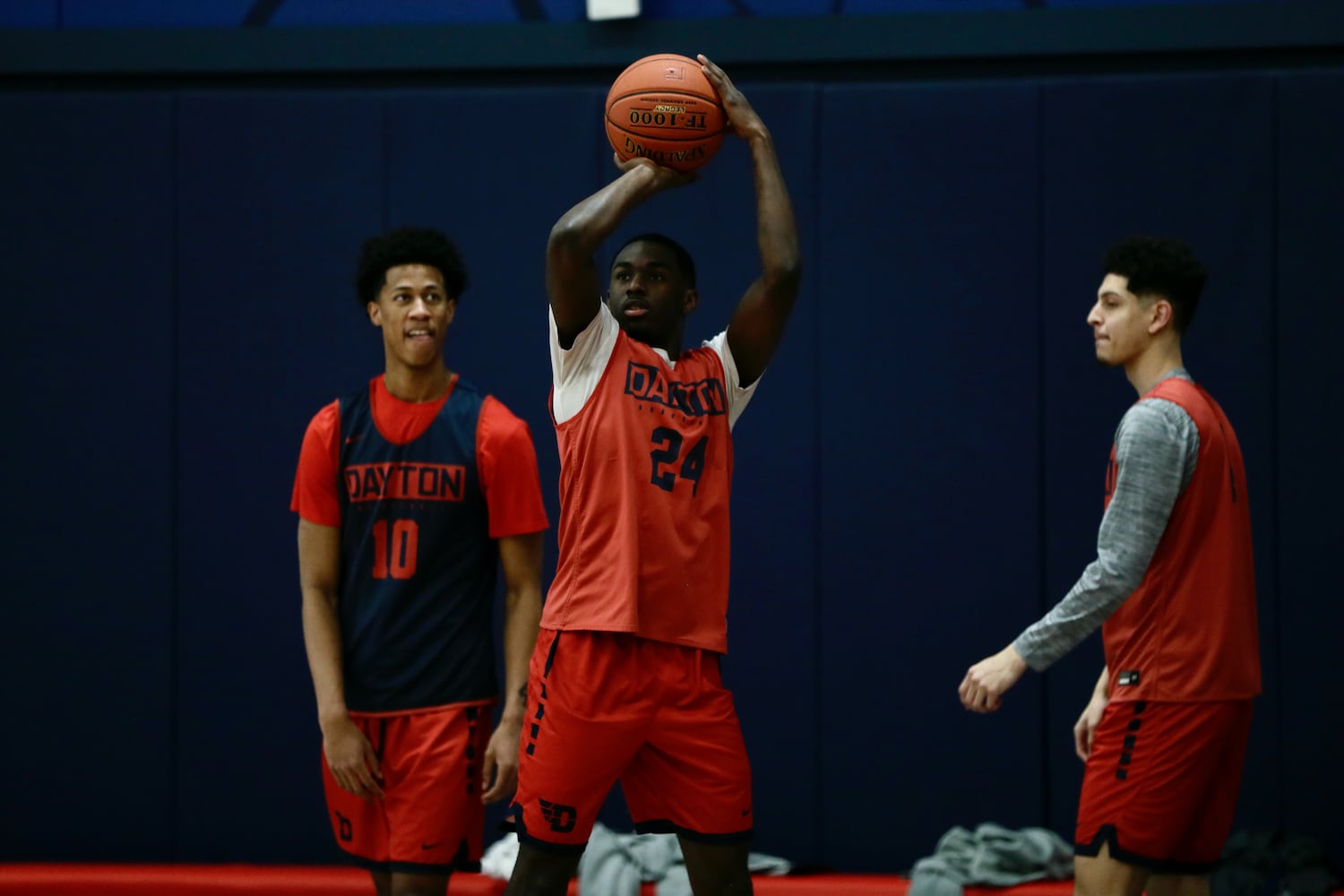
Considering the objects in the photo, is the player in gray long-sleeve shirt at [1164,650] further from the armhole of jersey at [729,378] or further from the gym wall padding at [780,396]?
the gym wall padding at [780,396]

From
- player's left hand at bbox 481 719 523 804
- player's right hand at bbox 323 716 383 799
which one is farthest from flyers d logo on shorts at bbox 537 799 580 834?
player's right hand at bbox 323 716 383 799

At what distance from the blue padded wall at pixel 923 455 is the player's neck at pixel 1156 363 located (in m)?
1.30

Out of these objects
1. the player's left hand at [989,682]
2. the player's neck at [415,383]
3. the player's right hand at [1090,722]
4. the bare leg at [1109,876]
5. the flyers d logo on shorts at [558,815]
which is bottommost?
the bare leg at [1109,876]

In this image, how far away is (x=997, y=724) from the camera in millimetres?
4691

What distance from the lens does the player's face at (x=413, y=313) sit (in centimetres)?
346

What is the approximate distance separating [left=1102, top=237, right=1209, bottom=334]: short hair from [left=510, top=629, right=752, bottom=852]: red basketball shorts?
4.56ft

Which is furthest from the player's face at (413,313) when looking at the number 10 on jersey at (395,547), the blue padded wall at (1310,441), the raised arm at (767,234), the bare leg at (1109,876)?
the blue padded wall at (1310,441)

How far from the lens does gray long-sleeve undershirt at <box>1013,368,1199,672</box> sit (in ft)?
10.2

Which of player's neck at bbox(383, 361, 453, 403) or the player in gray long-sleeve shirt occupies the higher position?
player's neck at bbox(383, 361, 453, 403)

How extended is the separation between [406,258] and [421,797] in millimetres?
1317

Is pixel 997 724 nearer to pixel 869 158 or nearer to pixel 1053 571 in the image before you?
pixel 1053 571

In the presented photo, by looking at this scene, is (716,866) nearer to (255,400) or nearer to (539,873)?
(539,873)

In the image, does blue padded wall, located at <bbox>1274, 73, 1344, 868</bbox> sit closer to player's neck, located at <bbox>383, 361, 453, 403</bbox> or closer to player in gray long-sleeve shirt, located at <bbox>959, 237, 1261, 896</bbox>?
player in gray long-sleeve shirt, located at <bbox>959, 237, 1261, 896</bbox>

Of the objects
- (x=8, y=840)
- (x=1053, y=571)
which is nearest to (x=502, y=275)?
(x=1053, y=571)
